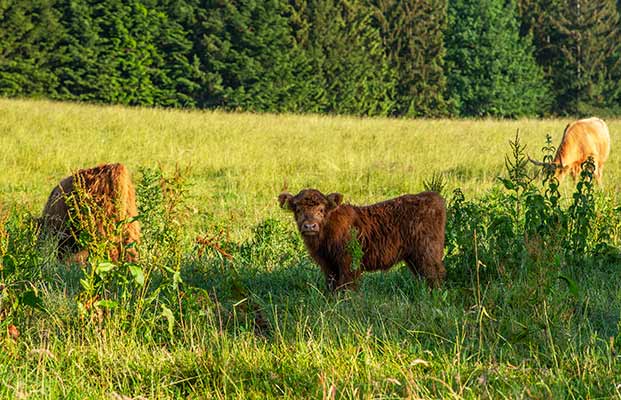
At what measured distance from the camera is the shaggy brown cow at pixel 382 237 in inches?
219

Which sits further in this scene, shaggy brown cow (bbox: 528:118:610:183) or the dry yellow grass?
shaggy brown cow (bbox: 528:118:610:183)

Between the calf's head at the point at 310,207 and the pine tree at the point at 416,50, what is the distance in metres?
37.5

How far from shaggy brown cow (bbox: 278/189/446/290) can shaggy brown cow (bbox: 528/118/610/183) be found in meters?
7.16

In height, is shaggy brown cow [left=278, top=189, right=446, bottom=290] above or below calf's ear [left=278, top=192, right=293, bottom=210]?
below

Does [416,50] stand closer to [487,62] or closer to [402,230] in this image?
[487,62]

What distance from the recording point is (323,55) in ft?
127

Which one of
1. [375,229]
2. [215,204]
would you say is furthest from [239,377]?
[215,204]

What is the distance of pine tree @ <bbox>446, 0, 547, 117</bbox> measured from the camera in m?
44.5

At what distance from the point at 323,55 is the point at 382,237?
111ft

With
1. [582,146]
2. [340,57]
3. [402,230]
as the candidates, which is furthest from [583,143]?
[340,57]

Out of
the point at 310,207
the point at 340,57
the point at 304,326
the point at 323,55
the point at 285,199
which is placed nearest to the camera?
the point at 304,326

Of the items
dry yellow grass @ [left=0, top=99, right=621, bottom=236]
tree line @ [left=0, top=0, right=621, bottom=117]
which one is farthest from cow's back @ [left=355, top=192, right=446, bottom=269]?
tree line @ [left=0, top=0, right=621, bottom=117]

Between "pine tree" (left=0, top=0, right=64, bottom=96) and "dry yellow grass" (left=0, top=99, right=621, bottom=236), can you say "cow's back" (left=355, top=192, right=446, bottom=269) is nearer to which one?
"dry yellow grass" (left=0, top=99, right=621, bottom=236)

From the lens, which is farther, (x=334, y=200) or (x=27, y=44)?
(x=27, y=44)
